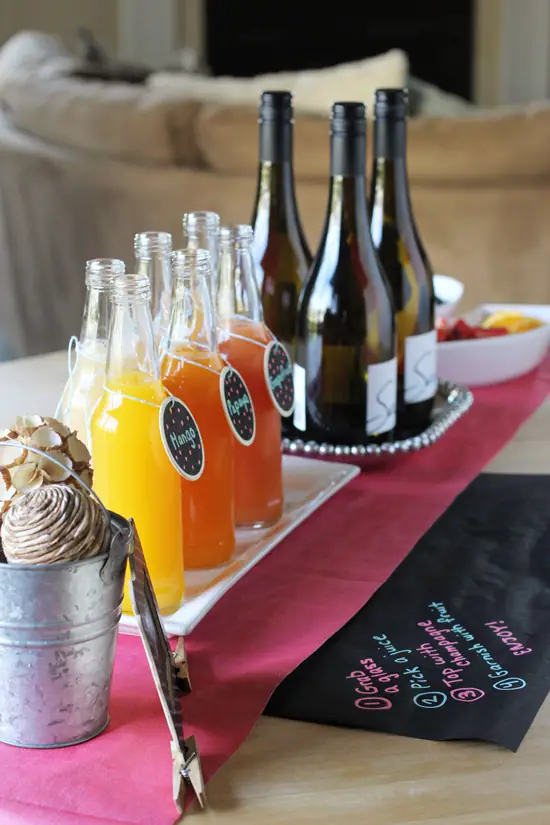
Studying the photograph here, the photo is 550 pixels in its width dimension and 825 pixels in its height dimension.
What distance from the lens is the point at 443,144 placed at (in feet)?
7.74

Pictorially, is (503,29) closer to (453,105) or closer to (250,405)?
(453,105)

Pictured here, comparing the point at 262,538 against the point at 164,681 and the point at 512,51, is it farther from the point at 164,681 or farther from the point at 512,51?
the point at 512,51

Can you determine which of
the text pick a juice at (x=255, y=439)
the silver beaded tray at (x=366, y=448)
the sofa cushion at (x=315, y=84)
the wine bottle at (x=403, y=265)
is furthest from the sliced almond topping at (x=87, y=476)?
the sofa cushion at (x=315, y=84)

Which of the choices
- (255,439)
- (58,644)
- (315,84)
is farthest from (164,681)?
(315,84)

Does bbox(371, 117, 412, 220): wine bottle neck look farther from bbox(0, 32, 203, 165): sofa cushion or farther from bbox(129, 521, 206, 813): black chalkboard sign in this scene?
bbox(0, 32, 203, 165): sofa cushion

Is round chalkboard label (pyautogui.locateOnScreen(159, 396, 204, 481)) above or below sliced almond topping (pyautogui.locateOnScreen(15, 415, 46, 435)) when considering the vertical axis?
below

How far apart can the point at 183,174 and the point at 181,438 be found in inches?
83.9

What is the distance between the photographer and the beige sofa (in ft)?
7.94

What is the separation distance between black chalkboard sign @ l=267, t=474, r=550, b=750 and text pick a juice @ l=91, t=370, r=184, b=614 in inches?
5.1

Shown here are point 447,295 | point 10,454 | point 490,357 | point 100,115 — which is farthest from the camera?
point 100,115

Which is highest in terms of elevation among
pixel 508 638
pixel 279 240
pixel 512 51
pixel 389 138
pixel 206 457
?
pixel 512 51

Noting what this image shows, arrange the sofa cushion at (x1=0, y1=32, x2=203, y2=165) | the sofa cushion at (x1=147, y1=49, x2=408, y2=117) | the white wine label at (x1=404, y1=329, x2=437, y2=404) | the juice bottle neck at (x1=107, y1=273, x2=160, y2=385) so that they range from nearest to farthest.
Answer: the juice bottle neck at (x1=107, y1=273, x2=160, y2=385) < the white wine label at (x1=404, y1=329, x2=437, y2=404) < the sofa cushion at (x1=0, y1=32, x2=203, y2=165) < the sofa cushion at (x1=147, y1=49, x2=408, y2=117)

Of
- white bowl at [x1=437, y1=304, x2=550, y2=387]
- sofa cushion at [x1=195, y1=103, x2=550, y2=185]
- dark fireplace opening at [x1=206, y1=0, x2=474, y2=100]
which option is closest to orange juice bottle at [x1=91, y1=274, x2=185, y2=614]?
white bowl at [x1=437, y1=304, x2=550, y2=387]

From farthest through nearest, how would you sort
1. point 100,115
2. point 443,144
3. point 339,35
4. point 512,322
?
point 339,35 < point 100,115 < point 443,144 < point 512,322
